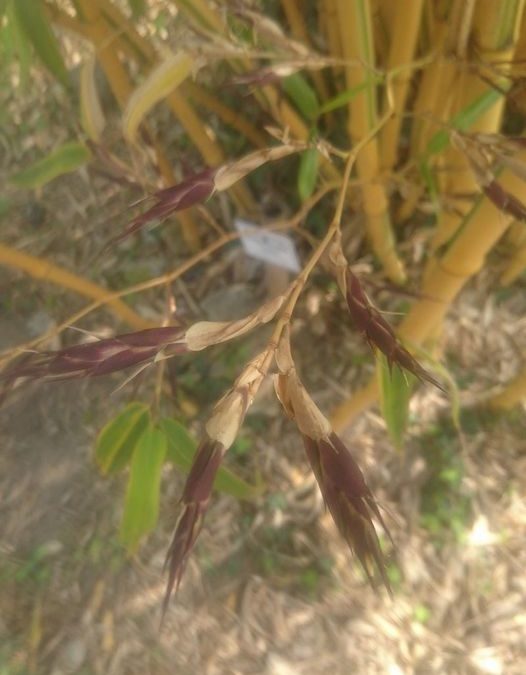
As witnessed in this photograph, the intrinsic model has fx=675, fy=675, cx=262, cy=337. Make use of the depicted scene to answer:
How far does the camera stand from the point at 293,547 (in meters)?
0.92

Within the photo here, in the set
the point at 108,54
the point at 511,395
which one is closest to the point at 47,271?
the point at 108,54

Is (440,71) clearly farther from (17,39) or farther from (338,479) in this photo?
(338,479)

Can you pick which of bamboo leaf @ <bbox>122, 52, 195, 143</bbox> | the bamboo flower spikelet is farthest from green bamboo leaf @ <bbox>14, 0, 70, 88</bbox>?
bamboo leaf @ <bbox>122, 52, 195, 143</bbox>

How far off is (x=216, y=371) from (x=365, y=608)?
0.38m

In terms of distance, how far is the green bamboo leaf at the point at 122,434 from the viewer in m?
0.58

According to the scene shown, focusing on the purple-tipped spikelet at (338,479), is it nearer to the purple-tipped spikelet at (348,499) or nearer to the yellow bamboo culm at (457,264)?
the purple-tipped spikelet at (348,499)

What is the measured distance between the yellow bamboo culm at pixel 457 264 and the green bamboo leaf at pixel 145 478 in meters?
0.22

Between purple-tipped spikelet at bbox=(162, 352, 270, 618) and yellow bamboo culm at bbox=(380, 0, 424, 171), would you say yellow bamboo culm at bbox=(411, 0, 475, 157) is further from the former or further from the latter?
purple-tipped spikelet at bbox=(162, 352, 270, 618)

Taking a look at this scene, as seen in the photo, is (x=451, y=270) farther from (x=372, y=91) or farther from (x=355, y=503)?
(x=355, y=503)

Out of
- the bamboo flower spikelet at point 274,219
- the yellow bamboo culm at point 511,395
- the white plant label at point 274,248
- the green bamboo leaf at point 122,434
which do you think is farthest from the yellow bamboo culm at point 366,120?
the green bamboo leaf at point 122,434

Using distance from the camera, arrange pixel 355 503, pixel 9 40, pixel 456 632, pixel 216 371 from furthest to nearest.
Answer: pixel 216 371, pixel 456 632, pixel 9 40, pixel 355 503

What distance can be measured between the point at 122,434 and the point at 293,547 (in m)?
0.42

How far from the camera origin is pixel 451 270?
1.97 ft

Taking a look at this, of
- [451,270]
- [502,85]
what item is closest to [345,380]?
[451,270]
